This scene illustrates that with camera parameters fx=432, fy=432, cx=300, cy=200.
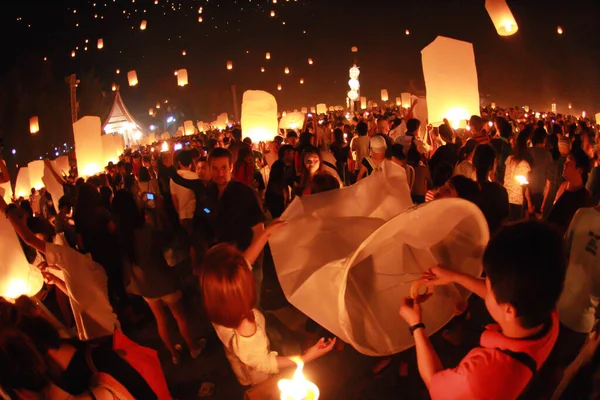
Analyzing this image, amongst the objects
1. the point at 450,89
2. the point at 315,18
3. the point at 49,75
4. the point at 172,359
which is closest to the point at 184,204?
the point at 172,359

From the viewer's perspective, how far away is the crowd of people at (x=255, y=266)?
1.50 metres

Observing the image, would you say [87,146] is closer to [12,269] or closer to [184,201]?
[184,201]

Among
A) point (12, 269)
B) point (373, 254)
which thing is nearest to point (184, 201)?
point (12, 269)

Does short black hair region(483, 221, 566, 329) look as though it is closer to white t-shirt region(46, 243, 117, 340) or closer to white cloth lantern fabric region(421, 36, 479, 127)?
white t-shirt region(46, 243, 117, 340)

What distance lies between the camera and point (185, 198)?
5.45m

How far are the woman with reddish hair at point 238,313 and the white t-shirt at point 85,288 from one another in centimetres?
142

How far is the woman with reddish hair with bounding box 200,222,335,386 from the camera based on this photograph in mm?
2168

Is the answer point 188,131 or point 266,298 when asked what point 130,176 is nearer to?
point 266,298

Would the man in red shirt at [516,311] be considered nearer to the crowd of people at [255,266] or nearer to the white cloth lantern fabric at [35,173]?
Result: the crowd of people at [255,266]

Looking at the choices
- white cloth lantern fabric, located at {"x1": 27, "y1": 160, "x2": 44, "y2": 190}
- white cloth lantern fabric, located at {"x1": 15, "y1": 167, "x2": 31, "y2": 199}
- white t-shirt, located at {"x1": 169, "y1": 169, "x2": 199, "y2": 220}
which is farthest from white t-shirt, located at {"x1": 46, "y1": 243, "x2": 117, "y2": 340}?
white cloth lantern fabric, located at {"x1": 15, "y1": 167, "x2": 31, "y2": 199}

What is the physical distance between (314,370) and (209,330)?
1550 millimetres

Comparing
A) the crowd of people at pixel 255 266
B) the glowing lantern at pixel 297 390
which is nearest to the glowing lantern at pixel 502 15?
the crowd of people at pixel 255 266

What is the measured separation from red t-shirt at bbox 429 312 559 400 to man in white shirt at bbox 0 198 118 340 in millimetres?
2714

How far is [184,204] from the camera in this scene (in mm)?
5500
